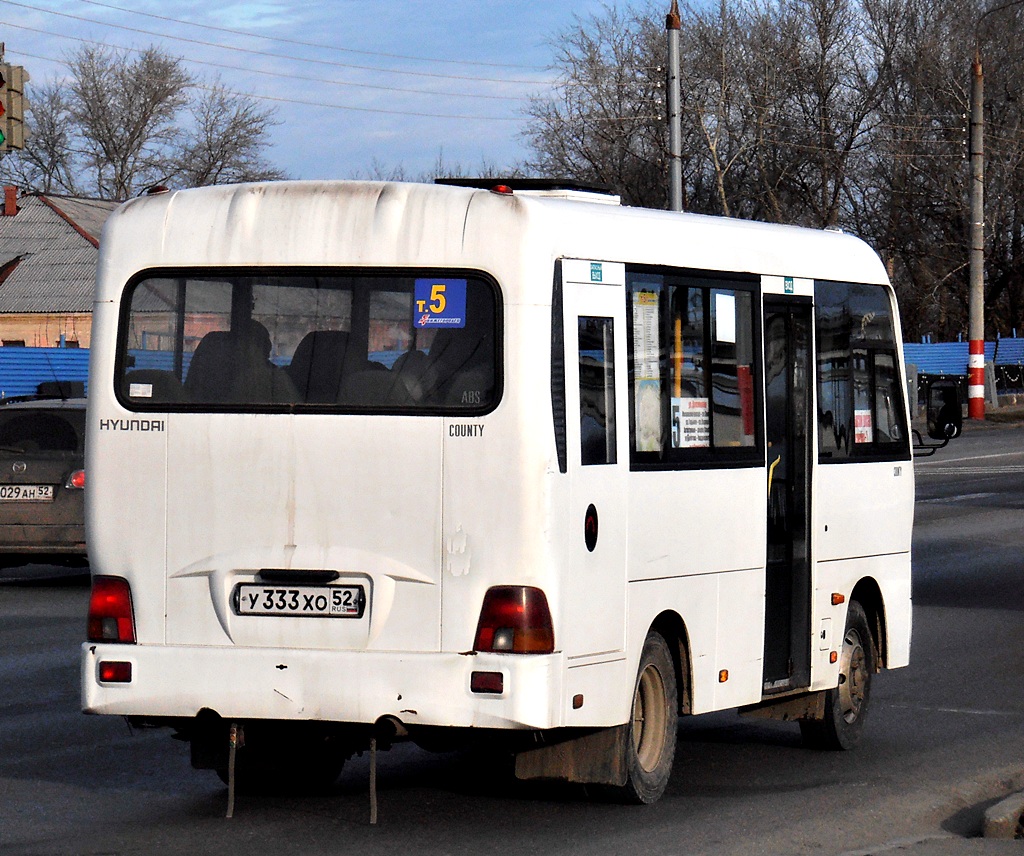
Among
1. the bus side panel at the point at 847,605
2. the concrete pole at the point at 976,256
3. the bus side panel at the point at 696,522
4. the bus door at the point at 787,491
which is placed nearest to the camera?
the bus side panel at the point at 696,522

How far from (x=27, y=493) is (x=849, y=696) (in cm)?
837

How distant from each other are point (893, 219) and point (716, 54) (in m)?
8.51

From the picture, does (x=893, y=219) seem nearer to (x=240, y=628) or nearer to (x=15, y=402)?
(x=15, y=402)

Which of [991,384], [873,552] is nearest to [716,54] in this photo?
[991,384]

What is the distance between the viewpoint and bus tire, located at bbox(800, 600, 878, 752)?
8.73 m

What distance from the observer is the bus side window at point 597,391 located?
21.7 feet

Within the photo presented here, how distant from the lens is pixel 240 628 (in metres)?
6.56

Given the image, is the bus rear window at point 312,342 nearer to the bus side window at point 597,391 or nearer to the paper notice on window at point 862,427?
the bus side window at point 597,391

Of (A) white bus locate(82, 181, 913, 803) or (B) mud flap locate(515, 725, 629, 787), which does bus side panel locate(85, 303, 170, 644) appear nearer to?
(A) white bus locate(82, 181, 913, 803)

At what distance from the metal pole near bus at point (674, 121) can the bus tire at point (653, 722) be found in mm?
23867

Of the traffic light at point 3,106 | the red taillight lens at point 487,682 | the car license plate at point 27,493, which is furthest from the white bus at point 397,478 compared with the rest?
the traffic light at point 3,106

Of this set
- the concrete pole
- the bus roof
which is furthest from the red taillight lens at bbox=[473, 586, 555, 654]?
the concrete pole

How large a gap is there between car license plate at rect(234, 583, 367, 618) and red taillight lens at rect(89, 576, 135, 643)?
45 cm

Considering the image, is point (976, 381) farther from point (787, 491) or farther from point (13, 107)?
point (787, 491)
